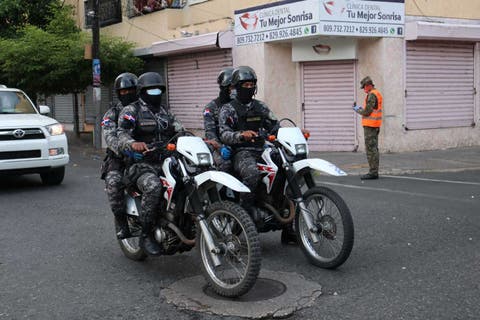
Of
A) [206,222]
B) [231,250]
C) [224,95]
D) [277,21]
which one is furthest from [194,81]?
[231,250]

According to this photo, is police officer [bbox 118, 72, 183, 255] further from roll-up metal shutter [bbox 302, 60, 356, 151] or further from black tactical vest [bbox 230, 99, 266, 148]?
roll-up metal shutter [bbox 302, 60, 356, 151]

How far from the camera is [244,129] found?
5852 millimetres

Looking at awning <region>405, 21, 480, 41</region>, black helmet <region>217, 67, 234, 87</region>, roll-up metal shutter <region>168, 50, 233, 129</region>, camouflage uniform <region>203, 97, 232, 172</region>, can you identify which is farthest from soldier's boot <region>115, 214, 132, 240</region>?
roll-up metal shutter <region>168, 50, 233, 129</region>

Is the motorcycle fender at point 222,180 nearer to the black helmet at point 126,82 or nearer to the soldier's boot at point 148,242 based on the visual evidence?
the soldier's boot at point 148,242

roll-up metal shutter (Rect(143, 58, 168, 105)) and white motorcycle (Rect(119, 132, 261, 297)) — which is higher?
roll-up metal shutter (Rect(143, 58, 168, 105))

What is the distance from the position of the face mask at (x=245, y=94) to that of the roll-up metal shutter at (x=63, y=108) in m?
23.6

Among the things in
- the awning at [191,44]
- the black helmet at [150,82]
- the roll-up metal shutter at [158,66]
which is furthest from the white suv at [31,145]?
the roll-up metal shutter at [158,66]

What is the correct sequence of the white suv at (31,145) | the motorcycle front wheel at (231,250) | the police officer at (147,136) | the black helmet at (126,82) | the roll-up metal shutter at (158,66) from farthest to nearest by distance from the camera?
the roll-up metal shutter at (158,66), the white suv at (31,145), the black helmet at (126,82), the police officer at (147,136), the motorcycle front wheel at (231,250)

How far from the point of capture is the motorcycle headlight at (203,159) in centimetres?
481

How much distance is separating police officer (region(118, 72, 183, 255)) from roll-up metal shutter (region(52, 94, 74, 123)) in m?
23.7

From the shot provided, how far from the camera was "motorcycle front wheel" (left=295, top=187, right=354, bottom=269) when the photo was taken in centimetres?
499

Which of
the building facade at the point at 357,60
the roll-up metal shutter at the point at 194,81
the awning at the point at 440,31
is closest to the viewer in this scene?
the building facade at the point at 357,60

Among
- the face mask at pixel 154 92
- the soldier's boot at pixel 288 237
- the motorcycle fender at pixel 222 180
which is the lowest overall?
the soldier's boot at pixel 288 237

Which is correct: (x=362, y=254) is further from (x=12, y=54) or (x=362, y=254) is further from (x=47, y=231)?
(x=12, y=54)
